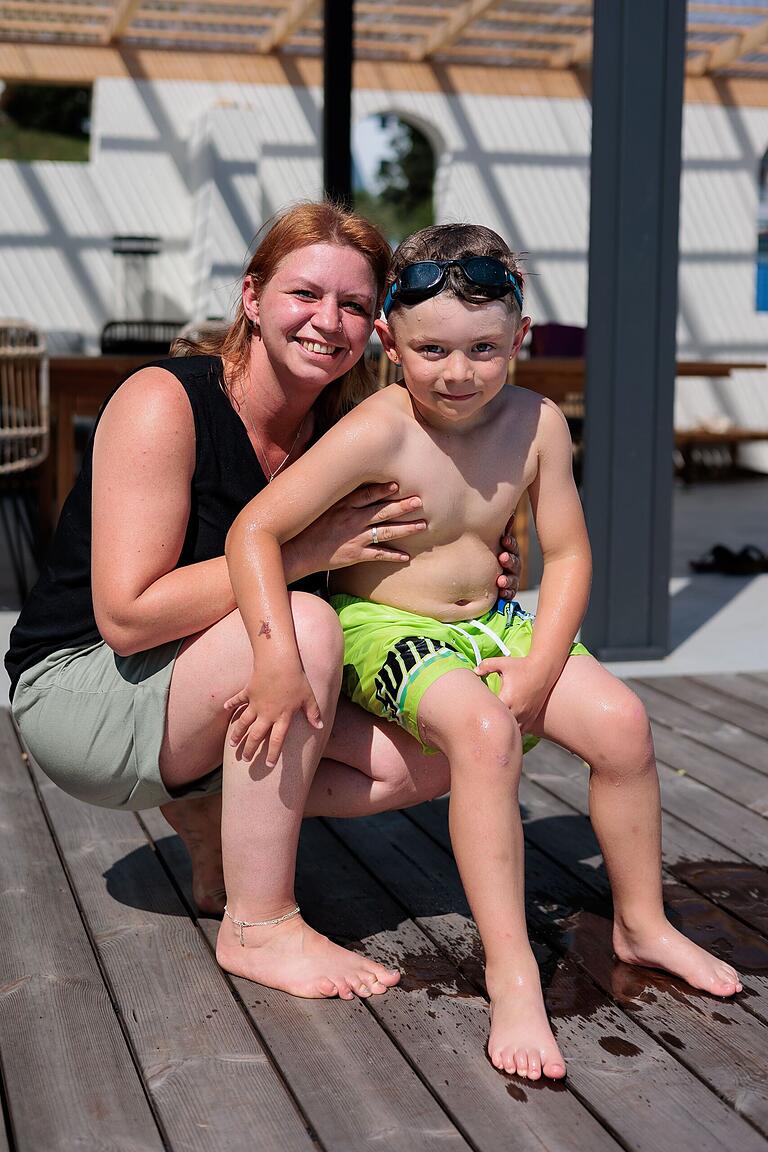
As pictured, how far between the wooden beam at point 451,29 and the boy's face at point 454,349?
8.14 metres

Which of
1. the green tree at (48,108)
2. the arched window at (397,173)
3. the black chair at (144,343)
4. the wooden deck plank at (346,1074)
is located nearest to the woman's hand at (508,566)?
the wooden deck plank at (346,1074)

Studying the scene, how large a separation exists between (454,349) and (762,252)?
938cm

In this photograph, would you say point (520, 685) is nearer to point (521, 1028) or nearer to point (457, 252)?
point (521, 1028)

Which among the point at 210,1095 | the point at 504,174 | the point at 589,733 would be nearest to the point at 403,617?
the point at 589,733

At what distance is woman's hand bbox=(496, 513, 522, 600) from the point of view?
200 centimetres

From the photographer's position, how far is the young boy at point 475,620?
1.65 m

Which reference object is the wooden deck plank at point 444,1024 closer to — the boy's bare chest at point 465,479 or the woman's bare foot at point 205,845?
the woman's bare foot at point 205,845

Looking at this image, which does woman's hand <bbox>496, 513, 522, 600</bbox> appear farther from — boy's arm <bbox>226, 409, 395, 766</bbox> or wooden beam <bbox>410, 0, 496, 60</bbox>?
wooden beam <bbox>410, 0, 496, 60</bbox>

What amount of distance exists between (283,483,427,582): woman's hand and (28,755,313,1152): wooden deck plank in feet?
1.91

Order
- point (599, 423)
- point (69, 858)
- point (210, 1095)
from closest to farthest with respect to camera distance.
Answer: point (210, 1095)
point (69, 858)
point (599, 423)

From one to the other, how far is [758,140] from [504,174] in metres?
2.02

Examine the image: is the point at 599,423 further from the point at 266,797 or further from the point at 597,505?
the point at 266,797

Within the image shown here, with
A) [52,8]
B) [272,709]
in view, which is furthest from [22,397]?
[52,8]

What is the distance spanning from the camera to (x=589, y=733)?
70.9 inches
